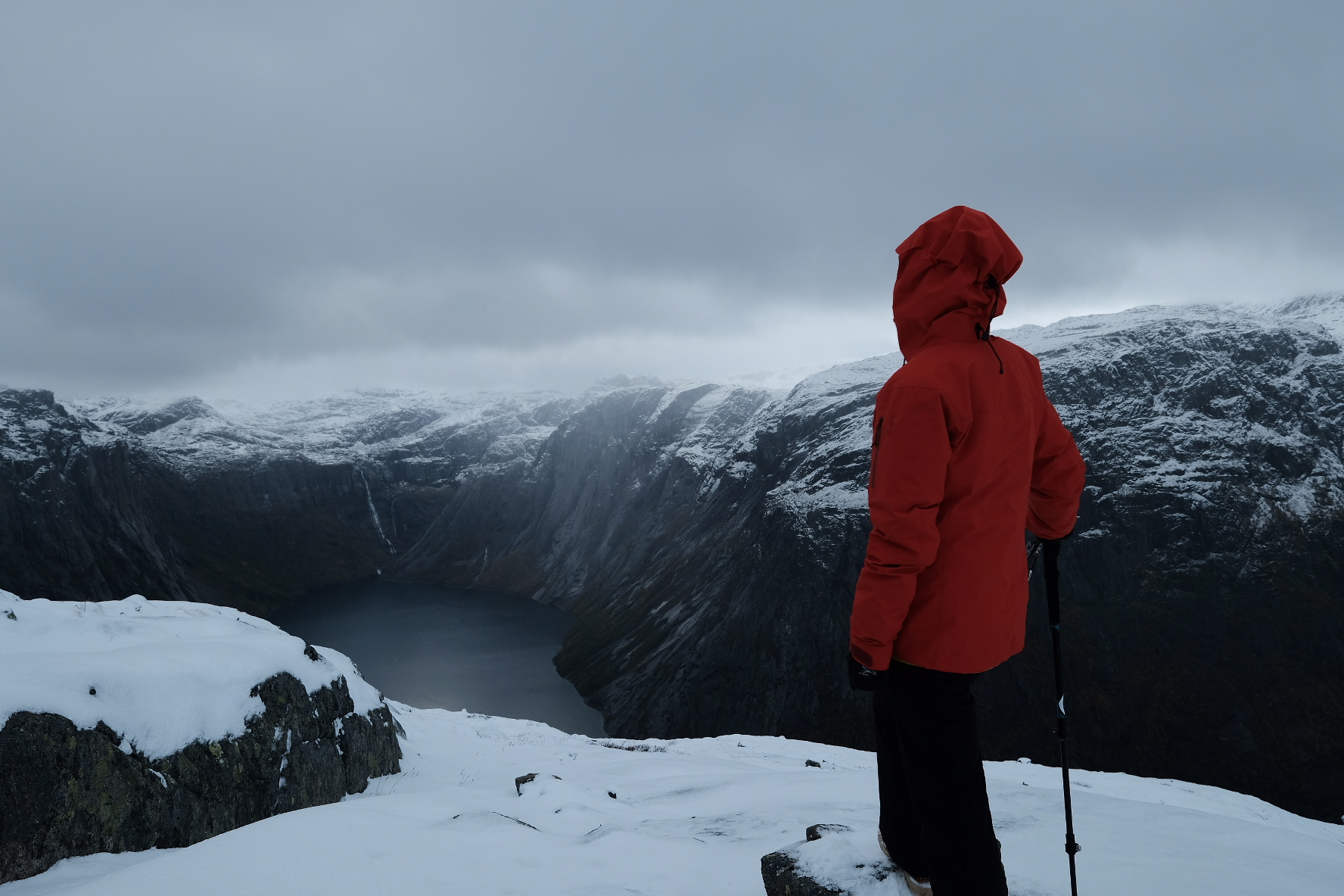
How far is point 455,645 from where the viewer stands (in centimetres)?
11306

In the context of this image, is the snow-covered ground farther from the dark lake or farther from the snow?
the dark lake

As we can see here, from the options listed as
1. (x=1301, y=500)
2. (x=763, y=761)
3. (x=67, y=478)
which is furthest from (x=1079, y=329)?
(x=67, y=478)

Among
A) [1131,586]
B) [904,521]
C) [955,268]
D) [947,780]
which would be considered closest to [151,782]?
[947,780]

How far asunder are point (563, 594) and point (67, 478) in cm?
10644

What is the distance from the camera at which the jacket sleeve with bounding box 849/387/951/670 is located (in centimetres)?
359

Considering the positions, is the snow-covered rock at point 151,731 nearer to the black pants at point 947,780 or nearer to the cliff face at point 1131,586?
the black pants at point 947,780

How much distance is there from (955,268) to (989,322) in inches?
17.4

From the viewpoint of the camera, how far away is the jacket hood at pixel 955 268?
389cm

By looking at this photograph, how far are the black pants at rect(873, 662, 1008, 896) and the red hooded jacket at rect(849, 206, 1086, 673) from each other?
0.19 metres

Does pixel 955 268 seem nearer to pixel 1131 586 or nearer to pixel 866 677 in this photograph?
pixel 866 677

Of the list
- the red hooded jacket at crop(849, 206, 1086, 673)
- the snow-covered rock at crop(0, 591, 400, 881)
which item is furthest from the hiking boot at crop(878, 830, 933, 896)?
the snow-covered rock at crop(0, 591, 400, 881)

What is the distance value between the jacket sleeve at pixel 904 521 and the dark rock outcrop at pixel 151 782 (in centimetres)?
789

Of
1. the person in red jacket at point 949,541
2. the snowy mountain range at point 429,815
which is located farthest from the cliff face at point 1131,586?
the person in red jacket at point 949,541

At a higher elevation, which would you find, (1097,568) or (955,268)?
(955,268)
